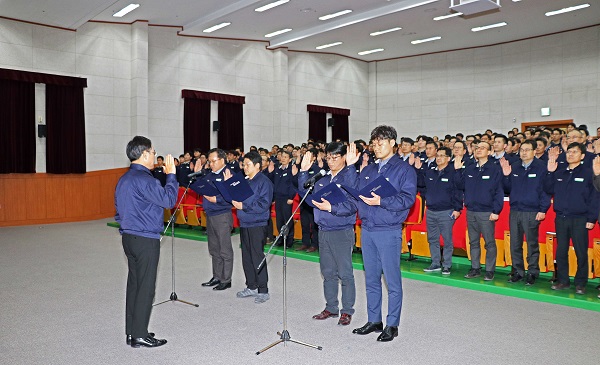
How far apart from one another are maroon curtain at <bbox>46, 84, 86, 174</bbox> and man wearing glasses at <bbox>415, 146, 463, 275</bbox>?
10.3 m

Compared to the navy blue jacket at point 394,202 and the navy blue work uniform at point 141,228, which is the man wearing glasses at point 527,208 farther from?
the navy blue work uniform at point 141,228

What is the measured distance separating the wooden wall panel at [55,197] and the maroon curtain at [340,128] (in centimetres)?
782

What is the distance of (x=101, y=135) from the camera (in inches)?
550

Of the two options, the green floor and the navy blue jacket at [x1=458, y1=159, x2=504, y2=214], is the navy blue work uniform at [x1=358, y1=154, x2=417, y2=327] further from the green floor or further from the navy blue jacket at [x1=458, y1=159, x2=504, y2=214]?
the navy blue jacket at [x1=458, y1=159, x2=504, y2=214]

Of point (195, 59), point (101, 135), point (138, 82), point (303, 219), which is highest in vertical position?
point (195, 59)

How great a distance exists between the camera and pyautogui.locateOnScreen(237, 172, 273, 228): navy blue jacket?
539cm

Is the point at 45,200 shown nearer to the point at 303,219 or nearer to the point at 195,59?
the point at 195,59

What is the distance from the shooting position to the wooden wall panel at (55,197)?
1262cm

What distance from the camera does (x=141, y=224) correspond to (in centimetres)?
394

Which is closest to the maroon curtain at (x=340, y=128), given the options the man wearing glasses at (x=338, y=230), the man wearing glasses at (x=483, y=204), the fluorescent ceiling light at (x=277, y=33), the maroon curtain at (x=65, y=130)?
the fluorescent ceiling light at (x=277, y=33)

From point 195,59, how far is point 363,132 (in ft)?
23.6

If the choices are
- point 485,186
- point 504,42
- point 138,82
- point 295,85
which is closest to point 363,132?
point 295,85

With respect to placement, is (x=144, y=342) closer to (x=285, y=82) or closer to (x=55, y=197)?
(x=55, y=197)

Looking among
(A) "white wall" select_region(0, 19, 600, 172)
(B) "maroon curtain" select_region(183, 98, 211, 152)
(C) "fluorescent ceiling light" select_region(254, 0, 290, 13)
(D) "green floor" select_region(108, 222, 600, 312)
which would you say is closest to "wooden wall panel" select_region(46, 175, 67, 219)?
(A) "white wall" select_region(0, 19, 600, 172)
